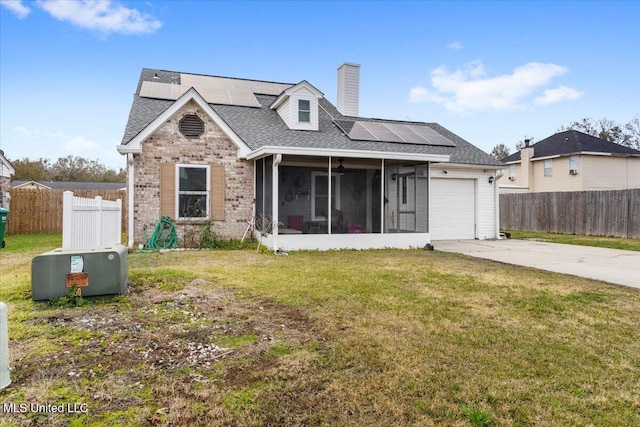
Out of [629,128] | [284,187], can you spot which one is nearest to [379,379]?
[284,187]

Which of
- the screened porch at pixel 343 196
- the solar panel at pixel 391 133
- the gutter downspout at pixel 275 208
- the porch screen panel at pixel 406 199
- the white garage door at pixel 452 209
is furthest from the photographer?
the white garage door at pixel 452 209

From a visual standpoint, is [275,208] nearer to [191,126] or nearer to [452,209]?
[191,126]

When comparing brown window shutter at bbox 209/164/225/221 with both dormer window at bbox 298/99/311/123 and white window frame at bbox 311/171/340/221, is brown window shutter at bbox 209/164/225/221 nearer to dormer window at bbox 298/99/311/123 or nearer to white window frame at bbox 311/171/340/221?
white window frame at bbox 311/171/340/221

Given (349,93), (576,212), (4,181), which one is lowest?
(576,212)

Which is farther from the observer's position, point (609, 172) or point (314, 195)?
point (609, 172)

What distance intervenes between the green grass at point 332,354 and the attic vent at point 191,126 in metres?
6.00

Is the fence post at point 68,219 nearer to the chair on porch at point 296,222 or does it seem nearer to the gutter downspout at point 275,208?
the gutter downspout at point 275,208

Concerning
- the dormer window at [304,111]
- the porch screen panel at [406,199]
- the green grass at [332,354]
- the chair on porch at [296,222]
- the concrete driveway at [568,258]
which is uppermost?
the dormer window at [304,111]

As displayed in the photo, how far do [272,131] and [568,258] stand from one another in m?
8.88

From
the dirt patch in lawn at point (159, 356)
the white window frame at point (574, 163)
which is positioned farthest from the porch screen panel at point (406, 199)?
the white window frame at point (574, 163)

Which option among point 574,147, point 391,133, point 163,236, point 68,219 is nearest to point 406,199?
point 391,133

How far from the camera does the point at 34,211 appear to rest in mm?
16547

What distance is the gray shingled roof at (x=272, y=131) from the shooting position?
12.1m

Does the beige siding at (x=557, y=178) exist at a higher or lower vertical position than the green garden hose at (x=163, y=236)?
higher
